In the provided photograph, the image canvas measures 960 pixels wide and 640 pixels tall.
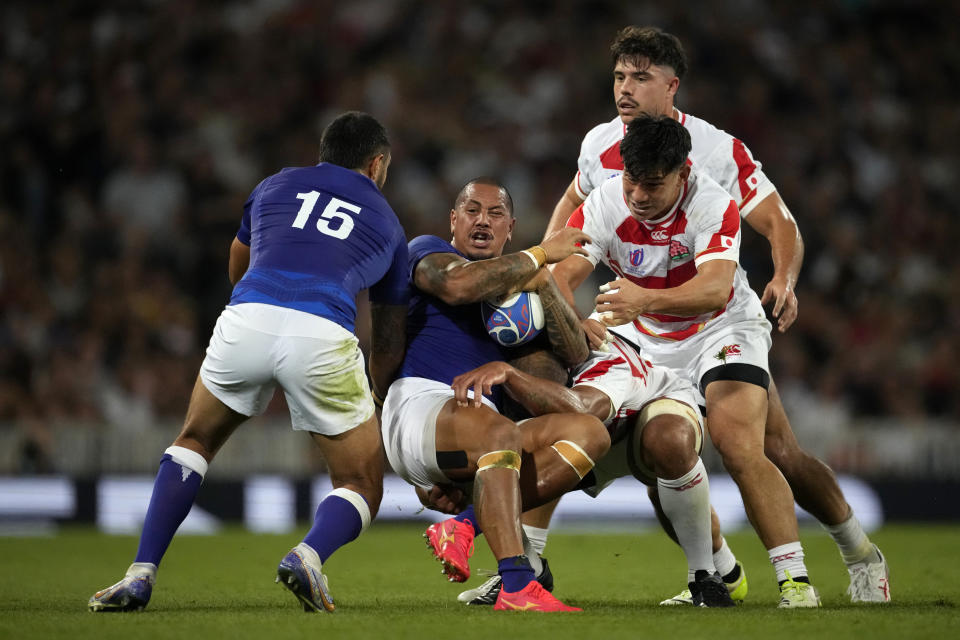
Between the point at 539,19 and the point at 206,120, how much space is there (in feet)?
14.5

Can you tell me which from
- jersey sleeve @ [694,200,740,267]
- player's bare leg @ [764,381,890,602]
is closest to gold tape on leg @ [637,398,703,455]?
player's bare leg @ [764,381,890,602]

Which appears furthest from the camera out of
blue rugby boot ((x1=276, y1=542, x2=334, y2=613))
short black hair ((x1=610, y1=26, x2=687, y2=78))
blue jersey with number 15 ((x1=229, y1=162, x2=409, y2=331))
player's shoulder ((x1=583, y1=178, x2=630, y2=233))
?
short black hair ((x1=610, y1=26, x2=687, y2=78))

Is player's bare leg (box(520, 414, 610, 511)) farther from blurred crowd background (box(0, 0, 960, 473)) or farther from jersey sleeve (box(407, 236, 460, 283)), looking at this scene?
blurred crowd background (box(0, 0, 960, 473))

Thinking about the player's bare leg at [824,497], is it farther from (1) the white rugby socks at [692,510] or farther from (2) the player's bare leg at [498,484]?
(2) the player's bare leg at [498,484]

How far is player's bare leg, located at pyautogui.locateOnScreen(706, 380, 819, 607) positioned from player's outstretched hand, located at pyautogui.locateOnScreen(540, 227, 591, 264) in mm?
983

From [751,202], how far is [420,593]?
2.62m

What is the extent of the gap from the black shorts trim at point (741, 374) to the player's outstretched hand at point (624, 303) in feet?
1.93

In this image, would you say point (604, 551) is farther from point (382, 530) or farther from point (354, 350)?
→ point (354, 350)

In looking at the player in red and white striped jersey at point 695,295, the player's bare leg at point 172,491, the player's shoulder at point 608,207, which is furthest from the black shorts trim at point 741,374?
the player's bare leg at point 172,491

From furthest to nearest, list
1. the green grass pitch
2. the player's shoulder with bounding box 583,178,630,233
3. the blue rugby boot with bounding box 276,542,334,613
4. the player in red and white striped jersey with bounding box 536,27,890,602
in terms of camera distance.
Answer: the player in red and white striped jersey with bounding box 536,27,890,602
the player's shoulder with bounding box 583,178,630,233
the blue rugby boot with bounding box 276,542,334,613
the green grass pitch

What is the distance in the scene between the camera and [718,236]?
570 centimetres

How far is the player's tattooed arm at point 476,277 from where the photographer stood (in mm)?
5336

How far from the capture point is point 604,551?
949cm

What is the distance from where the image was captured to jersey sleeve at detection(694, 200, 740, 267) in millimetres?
5680
